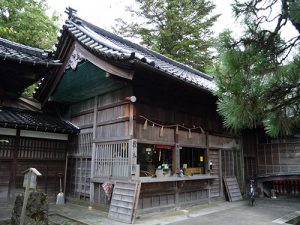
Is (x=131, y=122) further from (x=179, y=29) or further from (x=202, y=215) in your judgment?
(x=179, y=29)

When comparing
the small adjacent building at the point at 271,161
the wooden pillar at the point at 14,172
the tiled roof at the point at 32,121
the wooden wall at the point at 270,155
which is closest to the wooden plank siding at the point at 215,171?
the small adjacent building at the point at 271,161

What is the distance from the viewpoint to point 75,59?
28.3 feet

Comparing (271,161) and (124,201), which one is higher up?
(271,161)

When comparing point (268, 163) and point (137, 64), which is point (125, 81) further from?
point (268, 163)

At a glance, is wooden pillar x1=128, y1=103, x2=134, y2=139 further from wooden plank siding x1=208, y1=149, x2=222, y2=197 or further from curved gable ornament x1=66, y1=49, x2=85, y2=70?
wooden plank siding x1=208, y1=149, x2=222, y2=197

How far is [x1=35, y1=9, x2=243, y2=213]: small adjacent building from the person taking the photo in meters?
7.80

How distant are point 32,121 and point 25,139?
27.9 inches

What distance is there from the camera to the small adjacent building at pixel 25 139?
344 inches

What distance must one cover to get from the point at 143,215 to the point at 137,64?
4.37m

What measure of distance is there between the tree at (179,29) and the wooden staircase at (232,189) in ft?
36.6

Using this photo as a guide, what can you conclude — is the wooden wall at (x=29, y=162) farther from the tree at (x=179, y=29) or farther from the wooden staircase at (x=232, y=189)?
the tree at (x=179, y=29)

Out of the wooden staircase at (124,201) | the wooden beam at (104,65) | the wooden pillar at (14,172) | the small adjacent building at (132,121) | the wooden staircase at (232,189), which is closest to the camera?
the wooden staircase at (124,201)

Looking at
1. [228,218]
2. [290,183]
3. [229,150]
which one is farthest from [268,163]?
[228,218]

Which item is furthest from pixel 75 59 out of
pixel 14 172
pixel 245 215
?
pixel 245 215
